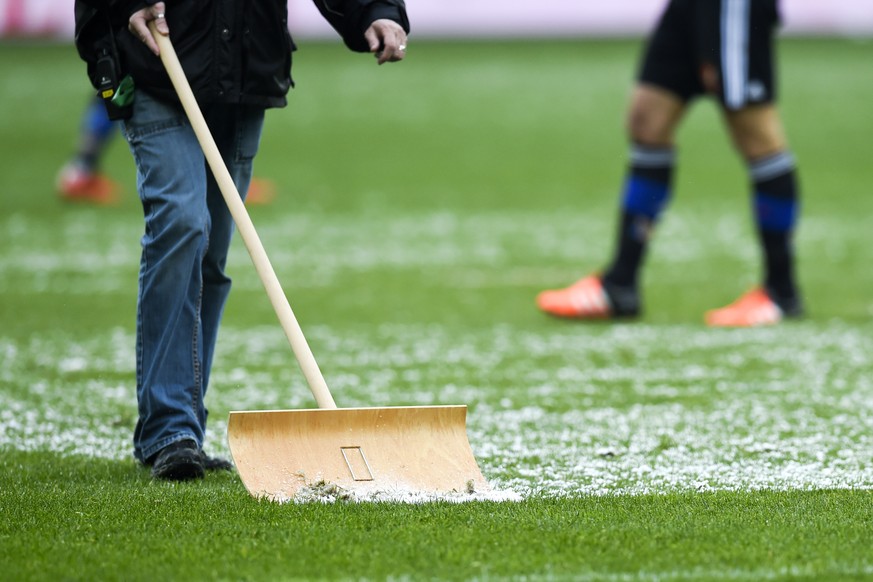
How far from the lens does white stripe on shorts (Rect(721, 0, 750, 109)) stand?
6.34 m

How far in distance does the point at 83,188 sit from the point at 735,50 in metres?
6.19

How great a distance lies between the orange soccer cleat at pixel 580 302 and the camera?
661 centimetres

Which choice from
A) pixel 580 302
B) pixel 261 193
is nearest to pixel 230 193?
pixel 580 302

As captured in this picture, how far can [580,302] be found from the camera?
6629mm

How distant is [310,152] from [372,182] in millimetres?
2066

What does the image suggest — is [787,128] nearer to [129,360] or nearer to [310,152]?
[310,152]

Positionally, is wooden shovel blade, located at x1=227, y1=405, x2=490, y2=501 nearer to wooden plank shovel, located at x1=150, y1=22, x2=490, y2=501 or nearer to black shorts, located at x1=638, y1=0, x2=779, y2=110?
wooden plank shovel, located at x1=150, y1=22, x2=490, y2=501

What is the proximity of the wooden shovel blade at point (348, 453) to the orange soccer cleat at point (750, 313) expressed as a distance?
3332mm

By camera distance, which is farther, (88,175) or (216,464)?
(88,175)

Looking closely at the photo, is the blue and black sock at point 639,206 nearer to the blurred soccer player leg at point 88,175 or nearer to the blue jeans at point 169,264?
the blue jeans at point 169,264

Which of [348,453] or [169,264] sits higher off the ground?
[169,264]

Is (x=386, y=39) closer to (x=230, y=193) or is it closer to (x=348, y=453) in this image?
(x=230, y=193)

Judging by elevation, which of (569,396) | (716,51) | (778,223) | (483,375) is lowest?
(778,223)

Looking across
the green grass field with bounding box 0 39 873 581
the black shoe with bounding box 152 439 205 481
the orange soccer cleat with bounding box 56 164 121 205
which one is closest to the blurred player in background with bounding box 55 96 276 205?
the orange soccer cleat with bounding box 56 164 121 205
